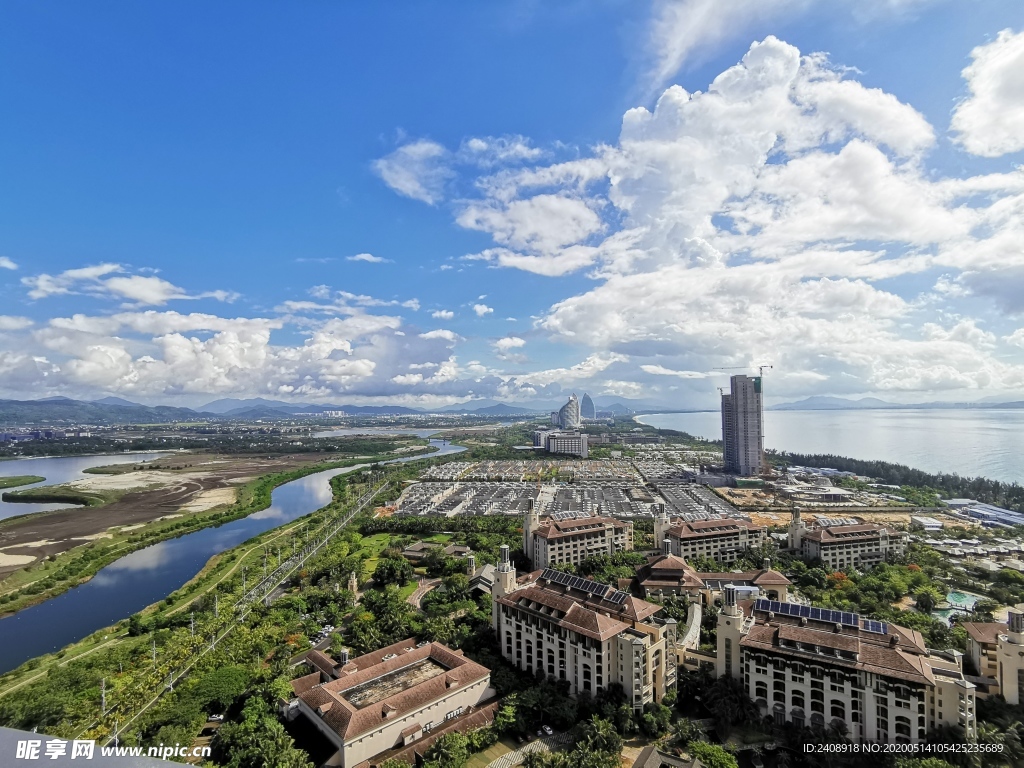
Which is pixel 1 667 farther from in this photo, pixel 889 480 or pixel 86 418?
pixel 86 418

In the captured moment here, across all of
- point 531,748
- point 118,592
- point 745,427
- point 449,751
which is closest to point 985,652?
point 531,748

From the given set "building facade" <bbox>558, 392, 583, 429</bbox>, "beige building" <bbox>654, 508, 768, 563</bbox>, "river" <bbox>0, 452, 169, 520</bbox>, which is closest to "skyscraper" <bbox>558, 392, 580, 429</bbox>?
"building facade" <bbox>558, 392, 583, 429</bbox>

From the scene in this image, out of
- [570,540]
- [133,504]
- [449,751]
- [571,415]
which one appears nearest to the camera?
[449,751]

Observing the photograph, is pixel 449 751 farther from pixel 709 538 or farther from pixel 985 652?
pixel 709 538

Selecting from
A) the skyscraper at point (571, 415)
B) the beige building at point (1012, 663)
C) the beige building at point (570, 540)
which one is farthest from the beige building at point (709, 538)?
the skyscraper at point (571, 415)

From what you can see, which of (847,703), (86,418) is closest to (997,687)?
(847,703)
